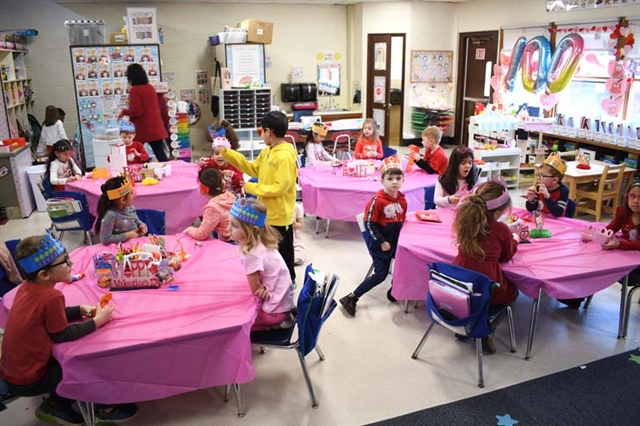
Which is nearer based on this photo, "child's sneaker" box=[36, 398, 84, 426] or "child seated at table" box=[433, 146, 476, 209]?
"child's sneaker" box=[36, 398, 84, 426]

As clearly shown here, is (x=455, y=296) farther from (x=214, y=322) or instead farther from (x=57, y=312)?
(x=57, y=312)

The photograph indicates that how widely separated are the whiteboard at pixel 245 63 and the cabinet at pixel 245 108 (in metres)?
0.27

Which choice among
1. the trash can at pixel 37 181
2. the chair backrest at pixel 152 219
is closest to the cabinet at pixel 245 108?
the trash can at pixel 37 181

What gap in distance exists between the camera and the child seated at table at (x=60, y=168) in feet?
18.0

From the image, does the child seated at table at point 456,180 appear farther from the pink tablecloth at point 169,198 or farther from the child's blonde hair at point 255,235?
the pink tablecloth at point 169,198

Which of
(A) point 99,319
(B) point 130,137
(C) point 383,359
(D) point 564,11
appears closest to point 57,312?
(A) point 99,319

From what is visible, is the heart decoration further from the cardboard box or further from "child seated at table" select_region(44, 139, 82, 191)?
"child seated at table" select_region(44, 139, 82, 191)

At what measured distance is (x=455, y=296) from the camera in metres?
3.17

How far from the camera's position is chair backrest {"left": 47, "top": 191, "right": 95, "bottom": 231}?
488cm

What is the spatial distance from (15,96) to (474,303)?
8.61 metres

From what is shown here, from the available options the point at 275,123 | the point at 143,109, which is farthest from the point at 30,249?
the point at 143,109

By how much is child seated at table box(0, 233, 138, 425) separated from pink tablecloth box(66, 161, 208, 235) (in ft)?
7.91

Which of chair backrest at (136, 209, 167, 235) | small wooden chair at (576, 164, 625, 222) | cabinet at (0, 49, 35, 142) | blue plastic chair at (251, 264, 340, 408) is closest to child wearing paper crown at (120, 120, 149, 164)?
chair backrest at (136, 209, 167, 235)

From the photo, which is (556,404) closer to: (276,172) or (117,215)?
(276,172)
